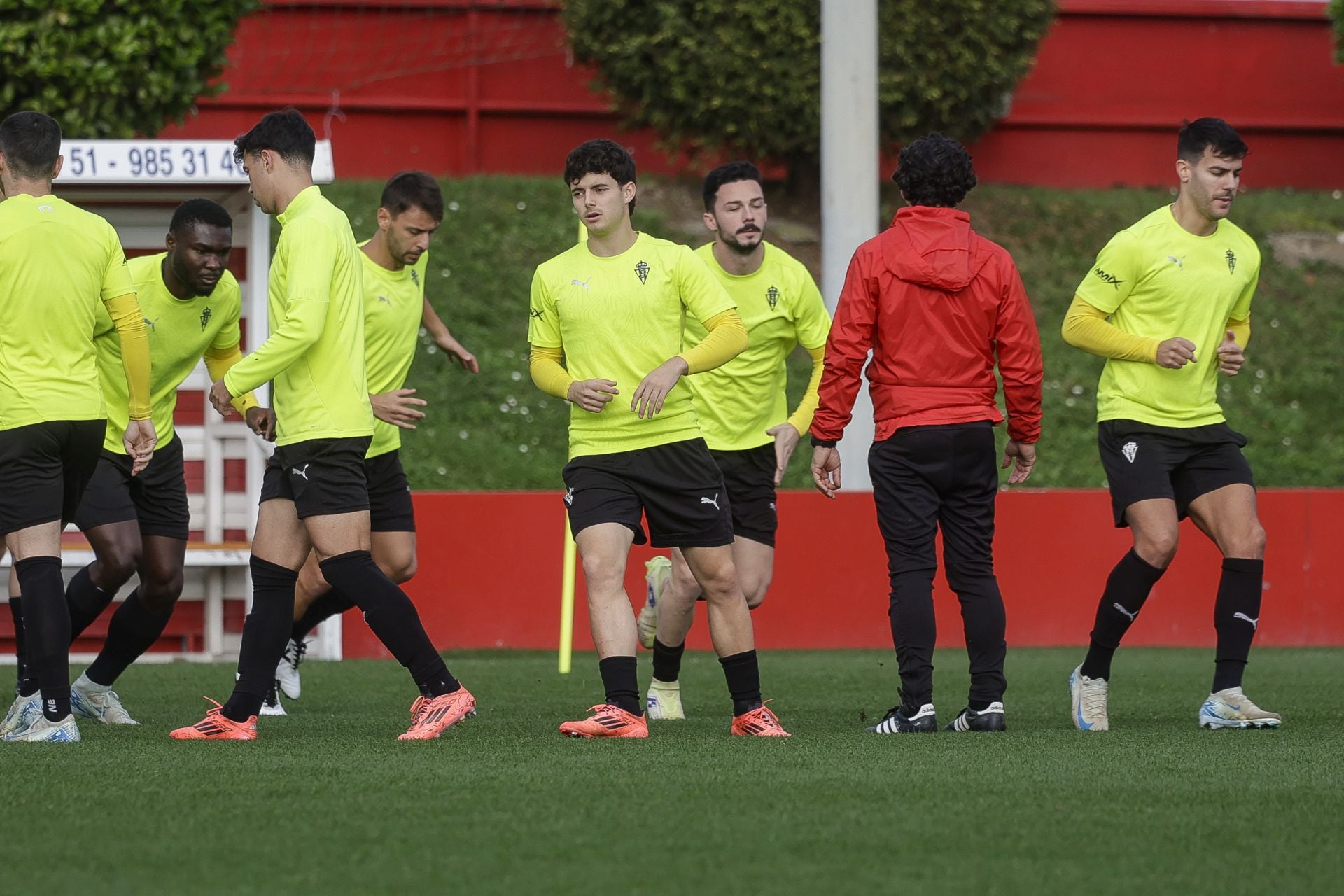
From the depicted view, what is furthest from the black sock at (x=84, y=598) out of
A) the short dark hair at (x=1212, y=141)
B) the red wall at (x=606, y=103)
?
the red wall at (x=606, y=103)

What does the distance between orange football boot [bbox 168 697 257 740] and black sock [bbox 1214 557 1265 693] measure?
11.3 ft

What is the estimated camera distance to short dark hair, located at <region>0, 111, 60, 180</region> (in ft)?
19.9

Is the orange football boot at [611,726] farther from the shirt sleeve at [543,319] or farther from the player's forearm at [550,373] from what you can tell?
the shirt sleeve at [543,319]

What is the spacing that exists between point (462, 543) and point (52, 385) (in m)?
4.86

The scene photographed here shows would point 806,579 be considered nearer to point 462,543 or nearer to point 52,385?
point 462,543

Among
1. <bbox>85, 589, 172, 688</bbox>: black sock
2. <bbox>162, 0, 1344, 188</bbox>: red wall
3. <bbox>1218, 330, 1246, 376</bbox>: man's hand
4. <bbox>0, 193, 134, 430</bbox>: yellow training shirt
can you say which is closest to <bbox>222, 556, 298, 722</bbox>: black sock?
<bbox>0, 193, 134, 430</bbox>: yellow training shirt

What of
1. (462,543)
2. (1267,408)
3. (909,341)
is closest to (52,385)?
(909,341)

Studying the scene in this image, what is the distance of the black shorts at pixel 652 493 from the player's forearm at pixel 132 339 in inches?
58.7

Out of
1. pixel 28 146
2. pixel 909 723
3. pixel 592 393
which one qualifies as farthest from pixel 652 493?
pixel 28 146

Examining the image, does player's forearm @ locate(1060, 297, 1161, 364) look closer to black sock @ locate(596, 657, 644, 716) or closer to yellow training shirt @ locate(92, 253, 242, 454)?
black sock @ locate(596, 657, 644, 716)

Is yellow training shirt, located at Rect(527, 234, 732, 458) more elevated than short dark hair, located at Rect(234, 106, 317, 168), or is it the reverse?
short dark hair, located at Rect(234, 106, 317, 168)

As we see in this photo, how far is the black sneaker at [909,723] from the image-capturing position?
6.31 meters

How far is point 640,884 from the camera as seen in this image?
371 cm

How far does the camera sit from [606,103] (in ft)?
56.6
